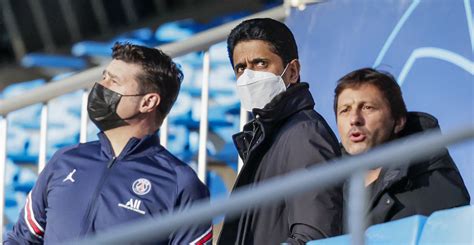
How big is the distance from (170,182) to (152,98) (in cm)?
38

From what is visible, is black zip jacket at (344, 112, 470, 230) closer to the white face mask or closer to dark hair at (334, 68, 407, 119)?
dark hair at (334, 68, 407, 119)

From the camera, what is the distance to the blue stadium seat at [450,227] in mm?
3421

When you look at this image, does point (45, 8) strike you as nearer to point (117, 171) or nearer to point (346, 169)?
point (117, 171)

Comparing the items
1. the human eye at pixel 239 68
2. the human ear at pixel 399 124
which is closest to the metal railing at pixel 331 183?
the human ear at pixel 399 124

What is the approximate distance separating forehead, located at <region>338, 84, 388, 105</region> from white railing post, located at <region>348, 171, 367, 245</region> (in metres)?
1.57

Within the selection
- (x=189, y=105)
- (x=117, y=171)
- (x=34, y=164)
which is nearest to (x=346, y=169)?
(x=117, y=171)

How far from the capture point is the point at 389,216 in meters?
4.25

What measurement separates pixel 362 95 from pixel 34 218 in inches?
45.3

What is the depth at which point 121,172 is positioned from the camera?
4559mm

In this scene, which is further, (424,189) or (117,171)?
(117,171)

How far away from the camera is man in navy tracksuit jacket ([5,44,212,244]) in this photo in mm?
4445

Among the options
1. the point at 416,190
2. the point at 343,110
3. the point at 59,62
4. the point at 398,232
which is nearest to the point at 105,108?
the point at 343,110

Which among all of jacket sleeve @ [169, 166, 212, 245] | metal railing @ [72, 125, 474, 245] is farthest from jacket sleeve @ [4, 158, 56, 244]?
metal railing @ [72, 125, 474, 245]

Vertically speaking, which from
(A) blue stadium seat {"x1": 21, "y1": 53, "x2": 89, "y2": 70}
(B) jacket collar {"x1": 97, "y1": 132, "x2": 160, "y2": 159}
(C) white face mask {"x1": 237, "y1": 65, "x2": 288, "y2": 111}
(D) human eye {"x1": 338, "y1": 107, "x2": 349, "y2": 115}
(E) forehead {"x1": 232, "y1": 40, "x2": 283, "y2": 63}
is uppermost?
(A) blue stadium seat {"x1": 21, "y1": 53, "x2": 89, "y2": 70}
